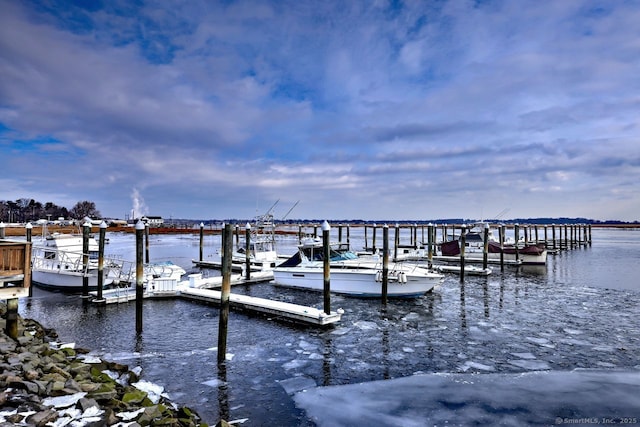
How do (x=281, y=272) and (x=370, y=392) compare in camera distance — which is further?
(x=281, y=272)

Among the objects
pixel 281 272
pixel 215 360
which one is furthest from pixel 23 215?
pixel 215 360

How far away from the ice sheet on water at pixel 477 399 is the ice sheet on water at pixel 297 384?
Result: 25 cm

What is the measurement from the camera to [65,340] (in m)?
12.8

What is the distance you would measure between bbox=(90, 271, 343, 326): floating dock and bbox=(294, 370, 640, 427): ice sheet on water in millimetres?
5479

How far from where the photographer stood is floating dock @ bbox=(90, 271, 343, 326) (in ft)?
48.9

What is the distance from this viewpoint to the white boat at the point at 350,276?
19.5 m

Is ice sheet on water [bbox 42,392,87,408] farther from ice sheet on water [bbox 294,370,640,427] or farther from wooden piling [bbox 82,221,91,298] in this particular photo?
wooden piling [bbox 82,221,91,298]

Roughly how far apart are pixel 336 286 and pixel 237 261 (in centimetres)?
1655

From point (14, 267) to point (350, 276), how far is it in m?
14.1

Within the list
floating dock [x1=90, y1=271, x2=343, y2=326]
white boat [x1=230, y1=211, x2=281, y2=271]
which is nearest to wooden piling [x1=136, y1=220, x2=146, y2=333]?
floating dock [x1=90, y1=271, x2=343, y2=326]

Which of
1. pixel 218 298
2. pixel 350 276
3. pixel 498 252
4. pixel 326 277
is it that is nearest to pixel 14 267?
pixel 218 298

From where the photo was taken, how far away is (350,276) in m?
20.2

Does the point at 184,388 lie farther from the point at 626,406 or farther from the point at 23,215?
the point at 23,215

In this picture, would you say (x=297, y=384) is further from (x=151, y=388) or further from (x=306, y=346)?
(x=151, y=388)
